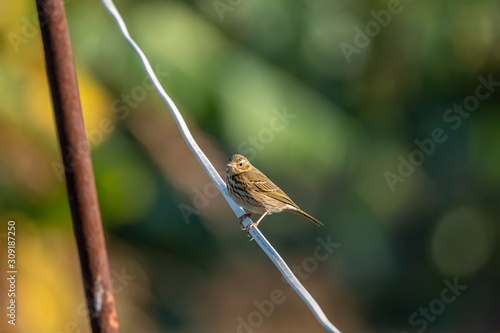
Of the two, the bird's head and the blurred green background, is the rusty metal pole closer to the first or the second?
the bird's head

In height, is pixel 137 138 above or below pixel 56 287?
above

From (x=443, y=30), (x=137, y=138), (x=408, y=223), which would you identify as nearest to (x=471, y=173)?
(x=408, y=223)

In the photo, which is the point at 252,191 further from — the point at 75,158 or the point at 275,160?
the point at 75,158

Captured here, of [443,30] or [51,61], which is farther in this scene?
[443,30]

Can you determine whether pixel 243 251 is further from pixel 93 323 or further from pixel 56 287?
pixel 93 323

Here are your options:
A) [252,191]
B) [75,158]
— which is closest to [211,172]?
[75,158]

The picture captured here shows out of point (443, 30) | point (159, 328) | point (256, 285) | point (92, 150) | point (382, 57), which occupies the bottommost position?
point (159, 328)

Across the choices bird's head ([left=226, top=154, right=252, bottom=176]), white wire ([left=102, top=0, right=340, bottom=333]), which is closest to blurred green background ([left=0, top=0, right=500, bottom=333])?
bird's head ([left=226, top=154, right=252, bottom=176])
